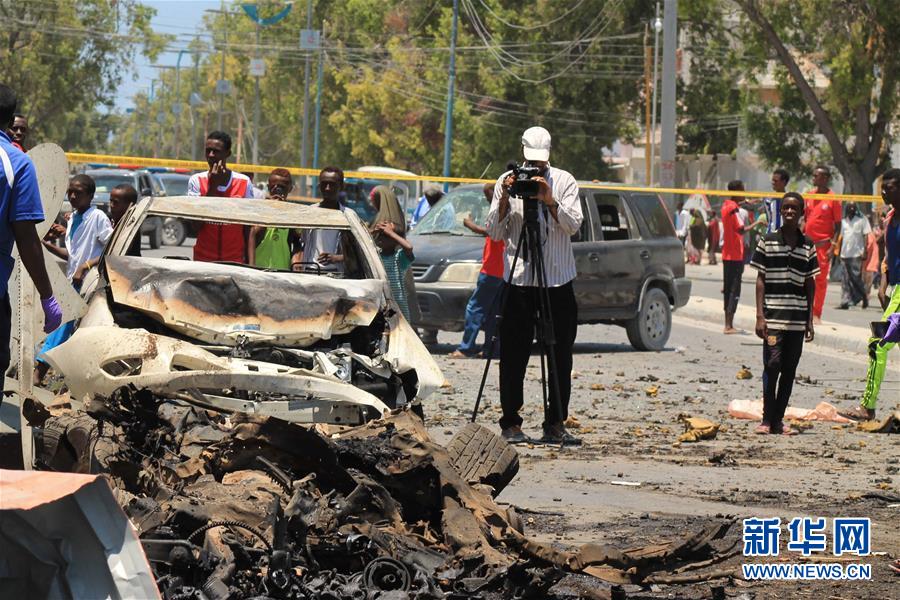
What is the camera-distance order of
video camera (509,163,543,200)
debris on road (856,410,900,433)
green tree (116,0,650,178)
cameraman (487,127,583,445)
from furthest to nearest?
green tree (116,0,650,178) < debris on road (856,410,900,433) < cameraman (487,127,583,445) < video camera (509,163,543,200)

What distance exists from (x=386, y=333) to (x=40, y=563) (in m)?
5.06

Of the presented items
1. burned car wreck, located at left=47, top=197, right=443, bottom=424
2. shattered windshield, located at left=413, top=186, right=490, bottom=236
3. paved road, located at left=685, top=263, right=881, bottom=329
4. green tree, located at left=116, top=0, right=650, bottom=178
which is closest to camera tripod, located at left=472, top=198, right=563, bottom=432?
burned car wreck, located at left=47, top=197, right=443, bottom=424

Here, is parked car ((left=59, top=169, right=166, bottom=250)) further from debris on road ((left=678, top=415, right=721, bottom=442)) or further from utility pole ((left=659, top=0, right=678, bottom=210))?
debris on road ((left=678, top=415, right=721, bottom=442))

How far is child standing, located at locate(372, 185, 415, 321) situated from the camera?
13062 millimetres

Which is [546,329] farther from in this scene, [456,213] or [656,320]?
[656,320]

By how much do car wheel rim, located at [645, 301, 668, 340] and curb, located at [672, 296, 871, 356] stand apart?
2.26m

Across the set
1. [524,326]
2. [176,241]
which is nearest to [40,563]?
[524,326]

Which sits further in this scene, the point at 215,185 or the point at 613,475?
the point at 215,185

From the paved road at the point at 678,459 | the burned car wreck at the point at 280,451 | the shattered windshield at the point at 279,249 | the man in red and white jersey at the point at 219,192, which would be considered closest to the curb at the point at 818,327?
the paved road at the point at 678,459

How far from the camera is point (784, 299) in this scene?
11023mm

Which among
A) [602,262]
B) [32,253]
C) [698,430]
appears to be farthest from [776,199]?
[32,253]

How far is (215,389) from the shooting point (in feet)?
24.8

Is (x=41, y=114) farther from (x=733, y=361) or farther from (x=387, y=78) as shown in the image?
(x=733, y=361)

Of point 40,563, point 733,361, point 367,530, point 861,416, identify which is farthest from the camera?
point 733,361
